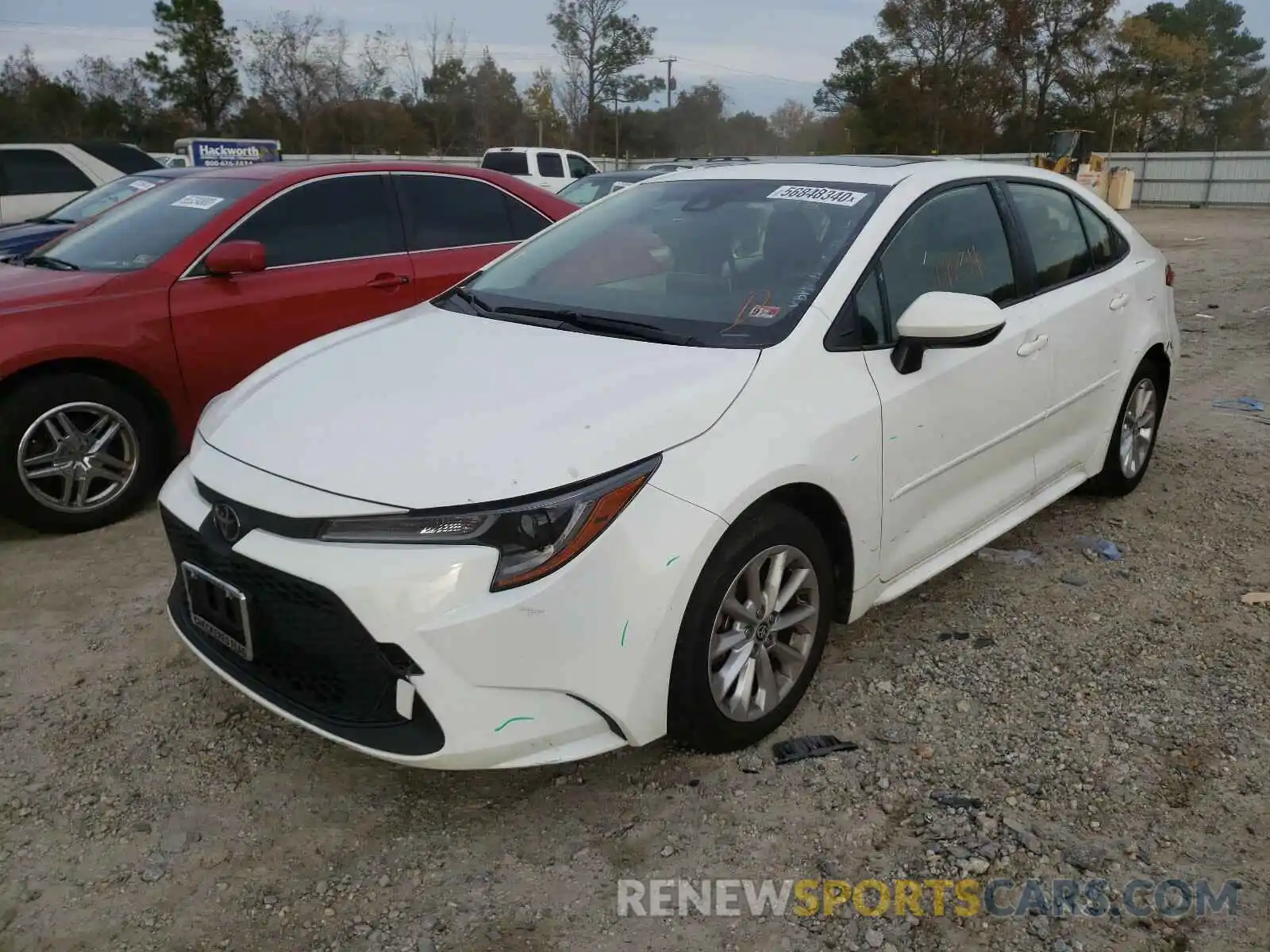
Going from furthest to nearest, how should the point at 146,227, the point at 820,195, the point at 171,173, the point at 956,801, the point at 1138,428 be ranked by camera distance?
1. the point at 171,173
2. the point at 146,227
3. the point at 1138,428
4. the point at 820,195
5. the point at 956,801

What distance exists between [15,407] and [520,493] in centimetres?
300

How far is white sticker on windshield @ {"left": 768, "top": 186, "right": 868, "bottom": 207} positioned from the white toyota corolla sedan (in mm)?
23

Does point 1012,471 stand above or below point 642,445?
below

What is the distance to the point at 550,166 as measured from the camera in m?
21.0

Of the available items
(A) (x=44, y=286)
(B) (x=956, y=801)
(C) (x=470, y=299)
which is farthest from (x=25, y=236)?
(B) (x=956, y=801)

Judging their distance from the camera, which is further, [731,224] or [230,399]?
[731,224]

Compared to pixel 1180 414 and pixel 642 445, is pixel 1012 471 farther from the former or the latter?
pixel 1180 414

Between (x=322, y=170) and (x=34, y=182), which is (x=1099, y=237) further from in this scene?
(x=34, y=182)

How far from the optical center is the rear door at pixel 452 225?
5500mm

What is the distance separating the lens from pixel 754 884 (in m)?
2.39

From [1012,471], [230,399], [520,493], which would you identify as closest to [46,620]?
[230,399]

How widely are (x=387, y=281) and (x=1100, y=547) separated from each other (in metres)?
3.74

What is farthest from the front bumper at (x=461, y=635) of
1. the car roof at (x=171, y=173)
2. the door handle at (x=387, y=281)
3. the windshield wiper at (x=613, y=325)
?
the car roof at (x=171, y=173)

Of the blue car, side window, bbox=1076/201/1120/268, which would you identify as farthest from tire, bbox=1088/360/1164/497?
the blue car
